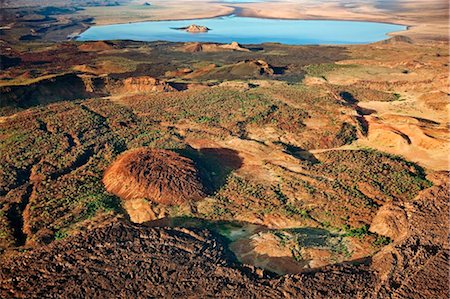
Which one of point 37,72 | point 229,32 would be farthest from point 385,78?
point 229,32

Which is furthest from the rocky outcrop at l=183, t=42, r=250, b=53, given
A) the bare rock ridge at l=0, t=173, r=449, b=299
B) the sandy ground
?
the bare rock ridge at l=0, t=173, r=449, b=299

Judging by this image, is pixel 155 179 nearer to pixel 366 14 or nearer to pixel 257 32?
pixel 257 32

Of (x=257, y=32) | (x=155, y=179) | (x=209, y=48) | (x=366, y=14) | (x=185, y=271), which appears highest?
(x=366, y=14)

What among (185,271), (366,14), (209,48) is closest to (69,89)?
(185,271)

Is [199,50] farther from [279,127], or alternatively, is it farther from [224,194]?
[224,194]

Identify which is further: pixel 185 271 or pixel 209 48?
pixel 209 48

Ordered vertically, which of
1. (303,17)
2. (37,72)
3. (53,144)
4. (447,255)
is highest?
(303,17)
